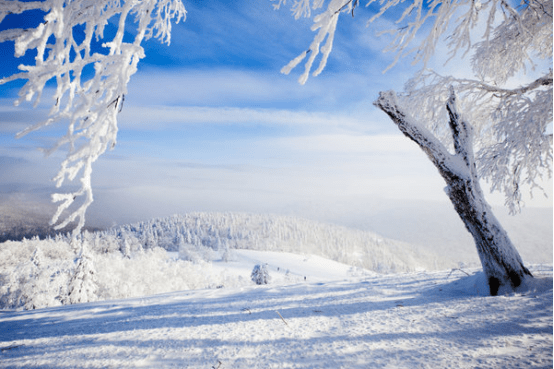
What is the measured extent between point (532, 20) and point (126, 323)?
8695 millimetres

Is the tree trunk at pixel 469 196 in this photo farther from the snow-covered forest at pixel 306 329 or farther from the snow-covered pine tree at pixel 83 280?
the snow-covered pine tree at pixel 83 280

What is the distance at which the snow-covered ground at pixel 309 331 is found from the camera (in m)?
2.19

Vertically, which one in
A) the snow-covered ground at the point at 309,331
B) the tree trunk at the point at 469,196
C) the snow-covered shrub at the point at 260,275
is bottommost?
the snow-covered shrub at the point at 260,275

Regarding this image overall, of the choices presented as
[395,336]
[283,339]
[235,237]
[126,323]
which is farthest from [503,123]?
[235,237]

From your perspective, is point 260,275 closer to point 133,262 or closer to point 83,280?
point 133,262

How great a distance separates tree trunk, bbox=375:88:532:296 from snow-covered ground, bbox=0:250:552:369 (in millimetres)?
333

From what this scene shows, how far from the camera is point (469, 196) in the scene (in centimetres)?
405

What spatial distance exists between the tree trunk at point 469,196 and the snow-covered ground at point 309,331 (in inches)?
13.1

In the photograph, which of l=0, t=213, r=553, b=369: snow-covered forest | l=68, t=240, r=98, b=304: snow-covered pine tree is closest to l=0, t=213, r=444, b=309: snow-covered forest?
l=68, t=240, r=98, b=304: snow-covered pine tree

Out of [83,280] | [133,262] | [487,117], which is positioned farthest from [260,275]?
[487,117]

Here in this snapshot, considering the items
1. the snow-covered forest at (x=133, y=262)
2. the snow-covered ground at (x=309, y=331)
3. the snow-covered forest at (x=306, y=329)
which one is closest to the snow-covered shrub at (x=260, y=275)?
the snow-covered forest at (x=133, y=262)

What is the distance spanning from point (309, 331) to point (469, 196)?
3510 mm

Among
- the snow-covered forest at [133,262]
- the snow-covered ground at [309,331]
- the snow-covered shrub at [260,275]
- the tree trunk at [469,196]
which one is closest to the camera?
the snow-covered ground at [309,331]

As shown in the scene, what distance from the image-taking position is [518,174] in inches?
205
